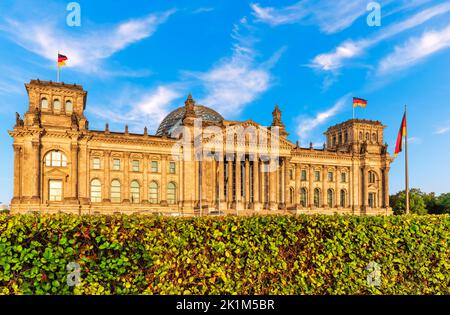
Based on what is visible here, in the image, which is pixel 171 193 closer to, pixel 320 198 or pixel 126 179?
pixel 126 179

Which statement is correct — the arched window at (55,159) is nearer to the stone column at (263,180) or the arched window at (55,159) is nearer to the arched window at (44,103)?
the arched window at (44,103)

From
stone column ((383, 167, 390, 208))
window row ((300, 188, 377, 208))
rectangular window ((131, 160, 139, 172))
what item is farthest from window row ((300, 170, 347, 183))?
rectangular window ((131, 160, 139, 172))

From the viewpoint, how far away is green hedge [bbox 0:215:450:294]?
40.9 feet

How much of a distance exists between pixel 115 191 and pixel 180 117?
80.2 ft

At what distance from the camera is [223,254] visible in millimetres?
14203

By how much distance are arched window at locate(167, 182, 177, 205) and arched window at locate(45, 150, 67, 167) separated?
1926 centimetres

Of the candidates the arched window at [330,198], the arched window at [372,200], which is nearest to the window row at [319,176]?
the arched window at [330,198]

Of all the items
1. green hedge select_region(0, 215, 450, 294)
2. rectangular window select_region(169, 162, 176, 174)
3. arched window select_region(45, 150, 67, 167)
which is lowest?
green hedge select_region(0, 215, 450, 294)

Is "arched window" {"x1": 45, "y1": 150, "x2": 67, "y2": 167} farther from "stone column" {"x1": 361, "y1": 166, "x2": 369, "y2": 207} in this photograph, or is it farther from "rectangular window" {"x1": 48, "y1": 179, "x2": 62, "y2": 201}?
"stone column" {"x1": 361, "y1": 166, "x2": 369, "y2": 207}

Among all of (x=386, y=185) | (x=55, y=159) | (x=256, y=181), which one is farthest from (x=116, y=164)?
(x=386, y=185)

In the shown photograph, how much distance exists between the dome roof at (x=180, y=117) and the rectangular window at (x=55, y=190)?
27108 millimetres
